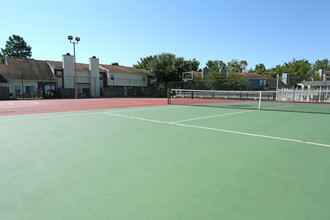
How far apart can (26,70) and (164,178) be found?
39.0 meters

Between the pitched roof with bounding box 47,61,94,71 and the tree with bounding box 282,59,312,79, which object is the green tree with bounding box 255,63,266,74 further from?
the pitched roof with bounding box 47,61,94,71

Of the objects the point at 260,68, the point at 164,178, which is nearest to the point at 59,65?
the point at 164,178

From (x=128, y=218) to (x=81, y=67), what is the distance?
40.5 metres

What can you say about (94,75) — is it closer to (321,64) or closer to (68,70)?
(68,70)

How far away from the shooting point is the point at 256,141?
15.7 ft

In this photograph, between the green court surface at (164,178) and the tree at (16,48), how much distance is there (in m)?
62.6

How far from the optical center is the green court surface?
200 cm

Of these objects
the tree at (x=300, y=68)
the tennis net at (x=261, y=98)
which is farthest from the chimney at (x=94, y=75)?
the tree at (x=300, y=68)

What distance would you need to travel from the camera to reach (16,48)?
53812mm

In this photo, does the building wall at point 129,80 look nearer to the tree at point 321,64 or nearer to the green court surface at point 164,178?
the green court surface at point 164,178

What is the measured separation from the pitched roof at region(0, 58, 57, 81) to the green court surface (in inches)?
1273

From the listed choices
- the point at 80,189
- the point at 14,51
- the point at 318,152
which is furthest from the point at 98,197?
the point at 14,51

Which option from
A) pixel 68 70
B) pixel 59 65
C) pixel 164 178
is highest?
pixel 59 65

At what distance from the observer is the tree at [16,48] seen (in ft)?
174
